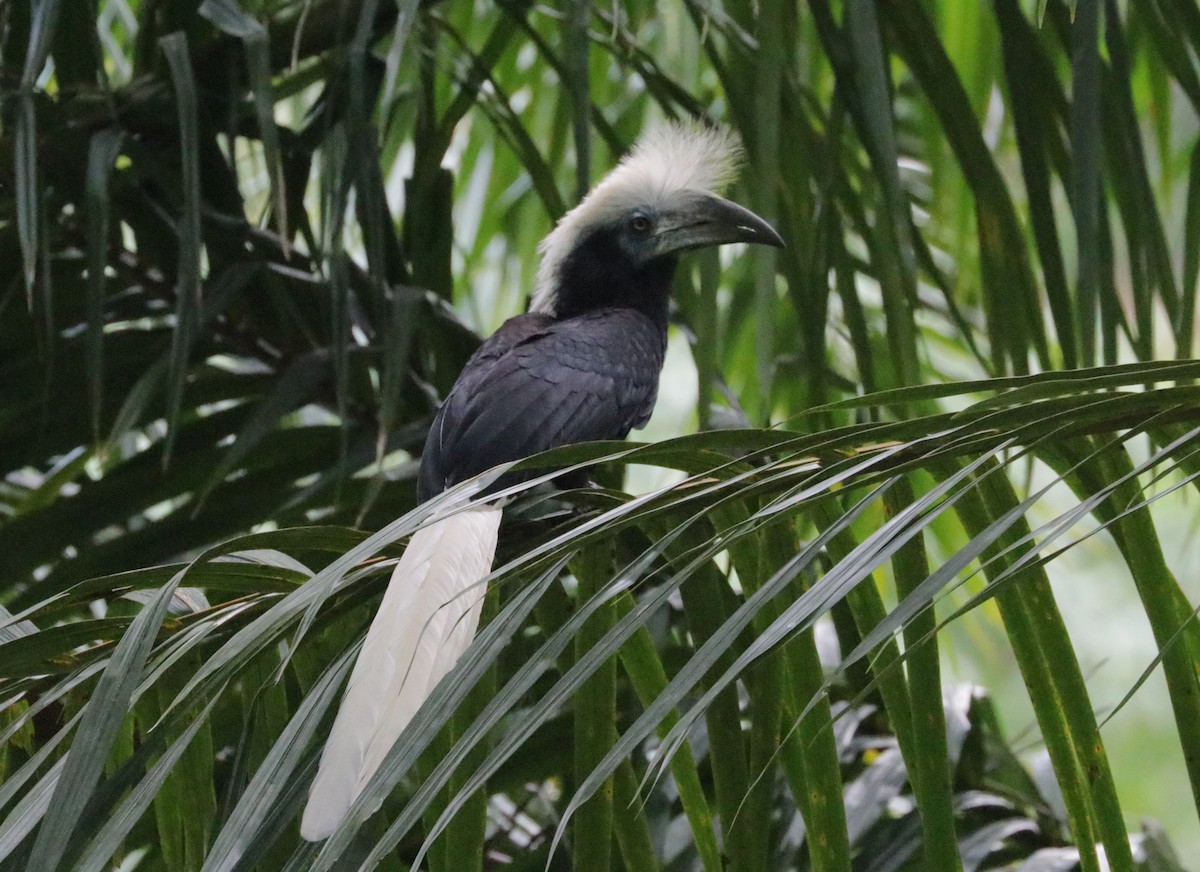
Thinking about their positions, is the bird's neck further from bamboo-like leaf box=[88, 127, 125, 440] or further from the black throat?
bamboo-like leaf box=[88, 127, 125, 440]

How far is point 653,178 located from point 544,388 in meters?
0.81

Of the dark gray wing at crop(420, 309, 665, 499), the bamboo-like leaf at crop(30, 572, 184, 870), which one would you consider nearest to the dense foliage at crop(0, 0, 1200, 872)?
the bamboo-like leaf at crop(30, 572, 184, 870)

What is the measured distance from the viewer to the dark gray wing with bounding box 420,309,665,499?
6.82 feet

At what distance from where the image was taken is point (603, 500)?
53.7 inches

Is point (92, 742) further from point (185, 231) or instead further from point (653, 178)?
point (653, 178)

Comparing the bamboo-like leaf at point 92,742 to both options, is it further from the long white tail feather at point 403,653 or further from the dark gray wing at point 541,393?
the dark gray wing at point 541,393

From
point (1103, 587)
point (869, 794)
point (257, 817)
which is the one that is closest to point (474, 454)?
point (869, 794)

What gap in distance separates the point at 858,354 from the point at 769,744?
3.10ft

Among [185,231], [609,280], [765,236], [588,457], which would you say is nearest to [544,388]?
[765,236]

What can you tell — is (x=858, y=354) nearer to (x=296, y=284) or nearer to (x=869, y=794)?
(x=869, y=794)

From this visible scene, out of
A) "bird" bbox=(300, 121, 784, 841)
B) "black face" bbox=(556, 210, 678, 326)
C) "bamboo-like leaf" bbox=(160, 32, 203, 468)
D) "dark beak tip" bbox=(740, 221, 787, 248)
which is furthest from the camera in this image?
"black face" bbox=(556, 210, 678, 326)

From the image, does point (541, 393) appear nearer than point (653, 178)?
Yes

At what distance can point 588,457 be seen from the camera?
1.06 m

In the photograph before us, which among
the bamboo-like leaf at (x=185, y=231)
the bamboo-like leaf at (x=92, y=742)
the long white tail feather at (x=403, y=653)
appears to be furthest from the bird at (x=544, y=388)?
the bamboo-like leaf at (x=185, y=231)
